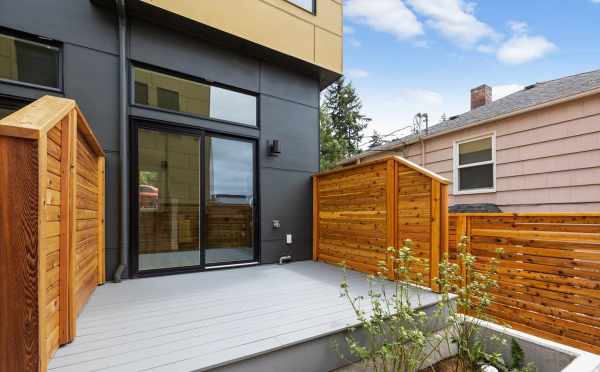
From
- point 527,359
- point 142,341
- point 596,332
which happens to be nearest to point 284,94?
point 142,341

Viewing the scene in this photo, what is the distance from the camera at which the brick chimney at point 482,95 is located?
7.50 m

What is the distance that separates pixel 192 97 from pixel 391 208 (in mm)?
3093

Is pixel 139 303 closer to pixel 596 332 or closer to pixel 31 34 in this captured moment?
pixel 31 34

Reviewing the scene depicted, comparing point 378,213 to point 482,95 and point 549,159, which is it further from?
point 482,95

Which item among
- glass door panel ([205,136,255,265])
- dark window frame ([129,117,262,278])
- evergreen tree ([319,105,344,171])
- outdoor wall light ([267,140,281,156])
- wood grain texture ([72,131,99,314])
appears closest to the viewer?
A: wood grain texture ([72,131,99,314])

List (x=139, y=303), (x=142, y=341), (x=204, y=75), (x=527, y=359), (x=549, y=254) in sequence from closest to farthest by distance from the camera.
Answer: (x=142, y=341)
(x=527, y=359)
(x=139, y=303)
(x=549, y=254)
(x=204, y=75)

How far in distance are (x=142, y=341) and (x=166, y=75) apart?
10.5 feet

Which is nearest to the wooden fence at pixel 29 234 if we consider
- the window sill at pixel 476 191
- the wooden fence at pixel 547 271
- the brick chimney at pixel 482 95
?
the wooden fence at pixel 547 271

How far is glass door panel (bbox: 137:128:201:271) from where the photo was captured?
337 cm

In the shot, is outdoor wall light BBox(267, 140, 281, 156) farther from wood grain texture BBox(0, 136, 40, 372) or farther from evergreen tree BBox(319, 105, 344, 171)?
evergreen tree BBox(319, 105, 344, 171)

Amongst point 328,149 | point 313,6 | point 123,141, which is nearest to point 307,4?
point 313,6

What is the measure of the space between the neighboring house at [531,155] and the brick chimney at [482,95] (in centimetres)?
186

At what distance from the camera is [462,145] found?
5562 millimetres

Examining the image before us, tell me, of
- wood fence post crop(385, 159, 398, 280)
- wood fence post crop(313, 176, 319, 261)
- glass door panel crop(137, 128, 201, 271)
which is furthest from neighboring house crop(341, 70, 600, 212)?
glass door panel crop(137, 128, 201, 271)
